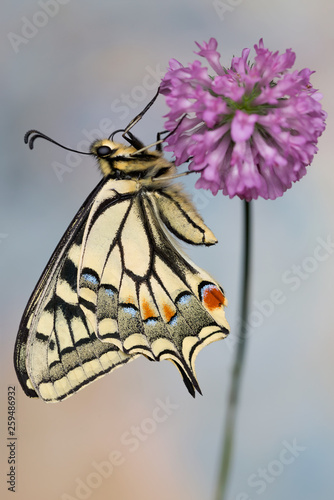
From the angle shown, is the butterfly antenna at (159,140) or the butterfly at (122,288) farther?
the butterfly at (122,288)

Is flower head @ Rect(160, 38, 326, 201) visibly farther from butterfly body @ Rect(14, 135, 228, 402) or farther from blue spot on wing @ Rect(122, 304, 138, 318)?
blue spot on wing @ Rect(122, 304, 138, 318)

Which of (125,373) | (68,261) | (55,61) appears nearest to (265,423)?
(125,373)

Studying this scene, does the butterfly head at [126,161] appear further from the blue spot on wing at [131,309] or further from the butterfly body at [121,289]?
the blue spot on wing at [131,309]

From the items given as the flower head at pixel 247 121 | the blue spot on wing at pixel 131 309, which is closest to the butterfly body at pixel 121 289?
the blue spot on wing at pixel 131 309

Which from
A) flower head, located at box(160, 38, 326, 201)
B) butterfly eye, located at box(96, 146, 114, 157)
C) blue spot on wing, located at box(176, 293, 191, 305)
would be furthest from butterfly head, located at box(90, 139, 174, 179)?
blue spot on wing, located at box(176, 293, 191, 305)

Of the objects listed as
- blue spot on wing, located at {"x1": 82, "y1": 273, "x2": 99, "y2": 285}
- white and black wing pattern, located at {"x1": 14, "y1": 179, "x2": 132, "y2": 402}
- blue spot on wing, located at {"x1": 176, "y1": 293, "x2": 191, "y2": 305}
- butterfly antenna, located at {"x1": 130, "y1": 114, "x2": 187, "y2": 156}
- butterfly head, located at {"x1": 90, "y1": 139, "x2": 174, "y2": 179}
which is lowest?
white and black wing pattern, located at {"x1": 14, "y1": 179, "x2": 132, "y2": 402}

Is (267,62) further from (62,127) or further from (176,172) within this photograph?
(62,127)
